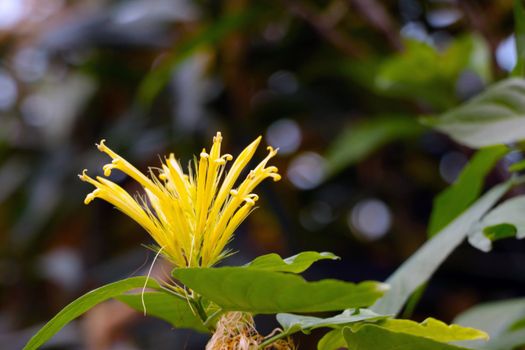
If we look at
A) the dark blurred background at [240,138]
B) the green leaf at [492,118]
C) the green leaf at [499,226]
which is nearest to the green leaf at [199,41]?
the dark blurred background at [240,138]

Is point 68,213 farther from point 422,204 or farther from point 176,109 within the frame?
point 422,204

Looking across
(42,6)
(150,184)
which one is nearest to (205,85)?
(42,6)

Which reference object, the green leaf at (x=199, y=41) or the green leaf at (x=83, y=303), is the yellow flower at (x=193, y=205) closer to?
the green leaf at (x=83, y=303)

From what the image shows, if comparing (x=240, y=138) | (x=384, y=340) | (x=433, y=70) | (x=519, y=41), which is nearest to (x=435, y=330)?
(x=384, y=340)

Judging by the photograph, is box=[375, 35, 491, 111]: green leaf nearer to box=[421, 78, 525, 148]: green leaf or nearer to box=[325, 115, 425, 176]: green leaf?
box=[325, 115, 425, 176]: green leaf

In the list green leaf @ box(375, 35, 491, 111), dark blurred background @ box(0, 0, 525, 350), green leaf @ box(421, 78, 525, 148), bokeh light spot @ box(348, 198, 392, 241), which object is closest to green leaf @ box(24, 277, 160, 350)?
green leaf @ box(421, 78, 525, 148)

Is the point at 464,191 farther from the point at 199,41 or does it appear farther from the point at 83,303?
the point at 199,41

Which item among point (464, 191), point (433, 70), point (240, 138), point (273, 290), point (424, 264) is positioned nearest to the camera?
point (273, 290)
